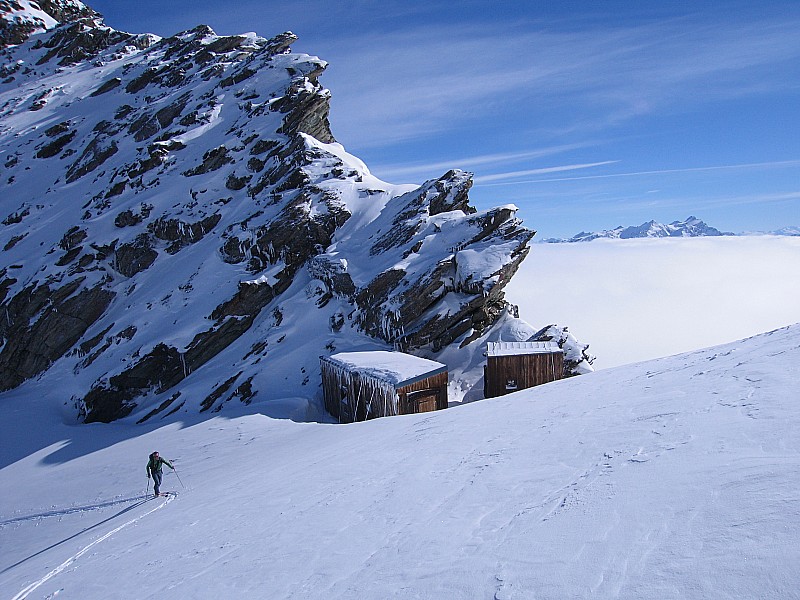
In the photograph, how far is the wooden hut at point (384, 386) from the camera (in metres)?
18.9

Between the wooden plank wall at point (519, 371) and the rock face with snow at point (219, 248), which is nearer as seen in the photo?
the wooden plank wall at point (519, 371)

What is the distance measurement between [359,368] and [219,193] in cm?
2678

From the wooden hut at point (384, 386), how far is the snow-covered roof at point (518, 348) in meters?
2.77


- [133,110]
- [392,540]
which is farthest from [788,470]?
[133,110]

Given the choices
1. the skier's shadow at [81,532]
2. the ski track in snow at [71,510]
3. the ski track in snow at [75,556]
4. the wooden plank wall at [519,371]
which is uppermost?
the wooden plank wall at [519,371]

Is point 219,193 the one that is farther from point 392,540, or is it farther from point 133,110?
point 392,540

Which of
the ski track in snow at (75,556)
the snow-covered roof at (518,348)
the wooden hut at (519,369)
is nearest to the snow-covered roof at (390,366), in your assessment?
the wooden hut at (519,369)

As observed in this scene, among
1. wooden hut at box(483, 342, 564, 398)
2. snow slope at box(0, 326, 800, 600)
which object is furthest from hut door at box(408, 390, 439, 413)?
snow slope at box(0, 326, 800, 600)

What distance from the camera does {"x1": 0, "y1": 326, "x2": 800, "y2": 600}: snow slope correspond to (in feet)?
13.0

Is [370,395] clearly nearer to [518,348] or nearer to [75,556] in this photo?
[518,348]

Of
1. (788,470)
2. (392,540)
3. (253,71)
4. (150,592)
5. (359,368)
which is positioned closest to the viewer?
(788,470)

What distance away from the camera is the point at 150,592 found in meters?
6.50

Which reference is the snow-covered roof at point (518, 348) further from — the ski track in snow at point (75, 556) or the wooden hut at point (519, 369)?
the ski track in snow at point (75, 556)

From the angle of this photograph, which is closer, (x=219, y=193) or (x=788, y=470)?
(x=788, y=470)
